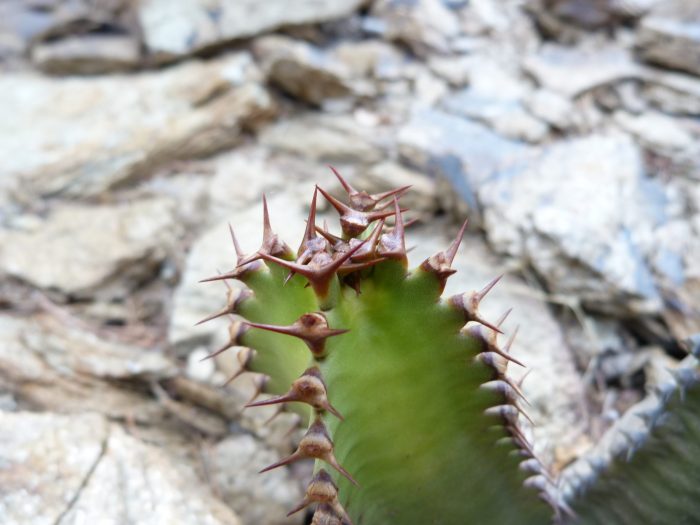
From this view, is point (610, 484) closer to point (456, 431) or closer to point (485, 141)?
point (456, 431)

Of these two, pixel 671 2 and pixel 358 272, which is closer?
pixel 358 272

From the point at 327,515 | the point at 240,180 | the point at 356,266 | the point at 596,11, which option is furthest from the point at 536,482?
the point at 596,11

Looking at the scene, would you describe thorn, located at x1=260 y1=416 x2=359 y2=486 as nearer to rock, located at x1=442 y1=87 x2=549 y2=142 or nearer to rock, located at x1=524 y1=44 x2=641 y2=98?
rock, located at x1=442 y1=87 x2=549 y2=142

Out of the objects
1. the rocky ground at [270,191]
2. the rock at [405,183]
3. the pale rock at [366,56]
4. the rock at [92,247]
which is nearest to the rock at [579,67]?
the rocky ground at [270,191]

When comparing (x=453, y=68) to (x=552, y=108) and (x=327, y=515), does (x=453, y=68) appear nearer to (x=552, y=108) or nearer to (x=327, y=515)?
(x=552, y=108)

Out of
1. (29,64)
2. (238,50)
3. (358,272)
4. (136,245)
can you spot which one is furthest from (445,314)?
(29,64)

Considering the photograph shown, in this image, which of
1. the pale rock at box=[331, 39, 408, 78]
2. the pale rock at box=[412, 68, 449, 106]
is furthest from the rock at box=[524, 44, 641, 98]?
the pale rock at box=[331, 39, 408, 78]

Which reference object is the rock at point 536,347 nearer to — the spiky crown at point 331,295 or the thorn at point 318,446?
the spiky crown at point 331,295
